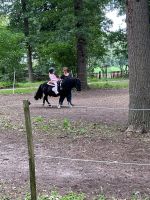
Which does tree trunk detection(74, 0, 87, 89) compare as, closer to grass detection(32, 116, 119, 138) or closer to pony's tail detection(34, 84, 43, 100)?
pony's tail detection(34, 84, 43, 100)

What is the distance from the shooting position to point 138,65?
1091cm

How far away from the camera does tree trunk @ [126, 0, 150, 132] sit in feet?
35.6

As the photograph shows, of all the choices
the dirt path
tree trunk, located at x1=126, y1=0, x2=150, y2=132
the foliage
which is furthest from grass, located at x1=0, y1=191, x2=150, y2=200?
the foliage

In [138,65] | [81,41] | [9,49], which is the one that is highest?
[81,41]

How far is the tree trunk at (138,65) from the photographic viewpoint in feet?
35.6

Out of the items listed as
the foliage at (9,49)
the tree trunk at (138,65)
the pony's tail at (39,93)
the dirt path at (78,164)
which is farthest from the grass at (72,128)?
the foliage at (9,49)

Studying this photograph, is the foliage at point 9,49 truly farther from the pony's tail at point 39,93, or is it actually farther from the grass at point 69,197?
the grass at point 69,197

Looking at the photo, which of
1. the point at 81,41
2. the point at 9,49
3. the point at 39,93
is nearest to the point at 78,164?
the point at 39,93

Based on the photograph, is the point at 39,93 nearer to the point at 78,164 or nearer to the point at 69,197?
the point at 78,164

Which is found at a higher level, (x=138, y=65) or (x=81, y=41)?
(x=81, y=41)

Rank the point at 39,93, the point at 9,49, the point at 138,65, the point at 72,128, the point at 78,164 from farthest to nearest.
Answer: the point at 9,49 < the point at 39,93 < the point at 72,128 < the point at 138,65 < the point at 78,164

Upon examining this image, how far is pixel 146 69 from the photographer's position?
11.0m

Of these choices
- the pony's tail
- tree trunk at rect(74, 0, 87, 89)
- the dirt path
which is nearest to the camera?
the dirt path

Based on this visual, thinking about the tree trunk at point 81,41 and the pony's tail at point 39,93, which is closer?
the pony's tail at point 39,93
